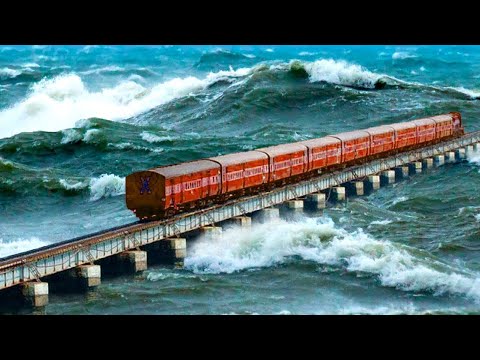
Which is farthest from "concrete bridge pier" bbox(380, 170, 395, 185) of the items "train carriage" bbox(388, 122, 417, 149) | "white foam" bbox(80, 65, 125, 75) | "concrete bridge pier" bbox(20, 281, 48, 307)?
"white foam" bbox(80, 65, 125, 75)

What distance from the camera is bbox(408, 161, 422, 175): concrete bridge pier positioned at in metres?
85.9

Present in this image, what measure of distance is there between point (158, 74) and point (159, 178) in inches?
4878

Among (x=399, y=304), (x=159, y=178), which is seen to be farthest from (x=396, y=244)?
(x=159, y=178)

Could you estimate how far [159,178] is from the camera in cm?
5606

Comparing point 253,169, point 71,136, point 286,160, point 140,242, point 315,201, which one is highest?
point 253,169

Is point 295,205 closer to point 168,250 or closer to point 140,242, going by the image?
point 168,250

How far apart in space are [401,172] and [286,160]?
18.8 meters

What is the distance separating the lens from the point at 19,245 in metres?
59.7

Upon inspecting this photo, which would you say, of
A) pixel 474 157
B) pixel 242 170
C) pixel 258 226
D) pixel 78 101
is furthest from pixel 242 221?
pixel 78 101

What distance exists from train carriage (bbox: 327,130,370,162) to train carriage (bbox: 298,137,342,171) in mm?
855

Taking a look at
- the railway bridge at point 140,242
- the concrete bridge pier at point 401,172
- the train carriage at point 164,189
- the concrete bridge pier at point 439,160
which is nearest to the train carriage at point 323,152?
the railway bridge at point 140,242
